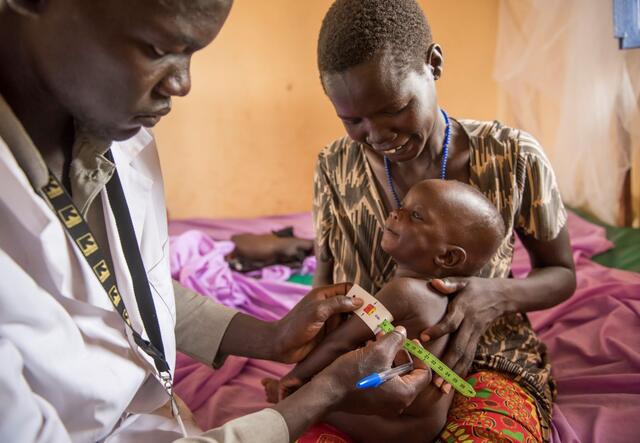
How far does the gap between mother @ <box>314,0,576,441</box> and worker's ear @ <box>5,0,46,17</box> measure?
2.22 feet

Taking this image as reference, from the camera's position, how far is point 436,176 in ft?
5.09

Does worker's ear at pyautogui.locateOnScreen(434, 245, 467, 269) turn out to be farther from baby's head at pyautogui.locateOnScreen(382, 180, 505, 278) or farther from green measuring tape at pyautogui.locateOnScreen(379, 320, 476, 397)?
green measuring tape at pyautogui.locateOnScreen(379, 320, 476, 397)

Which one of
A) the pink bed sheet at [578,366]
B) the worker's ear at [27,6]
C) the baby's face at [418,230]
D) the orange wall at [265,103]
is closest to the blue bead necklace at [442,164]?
the baby's face at [418,230]

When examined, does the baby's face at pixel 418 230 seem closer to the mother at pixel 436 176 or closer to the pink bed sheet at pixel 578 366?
the mother at pixel 436 176

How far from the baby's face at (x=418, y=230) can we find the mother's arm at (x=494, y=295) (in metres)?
0.10

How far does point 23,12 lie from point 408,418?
1133 mm

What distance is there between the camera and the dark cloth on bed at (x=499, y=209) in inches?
57.0

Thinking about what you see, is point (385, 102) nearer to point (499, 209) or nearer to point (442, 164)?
point (442, 164)

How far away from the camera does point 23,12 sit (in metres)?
0.82

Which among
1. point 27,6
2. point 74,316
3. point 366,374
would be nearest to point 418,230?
point 366,374

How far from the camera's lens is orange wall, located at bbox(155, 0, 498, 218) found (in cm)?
390

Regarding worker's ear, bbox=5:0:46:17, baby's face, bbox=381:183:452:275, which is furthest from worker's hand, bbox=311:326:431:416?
worker's ear, bbox=5:0:46:17

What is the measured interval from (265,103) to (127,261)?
3099 millimetres

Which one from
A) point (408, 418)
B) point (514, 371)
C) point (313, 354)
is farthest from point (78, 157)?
point (514, 371)
